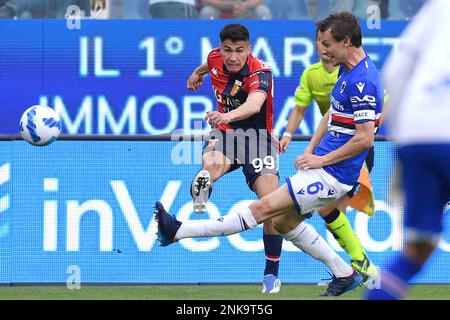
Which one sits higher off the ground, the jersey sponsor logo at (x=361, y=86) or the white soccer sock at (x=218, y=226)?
the jersey sponsor logo at (x=361, y=86)

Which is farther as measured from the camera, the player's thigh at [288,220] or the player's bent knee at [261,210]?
the player's thigh at [288,220]

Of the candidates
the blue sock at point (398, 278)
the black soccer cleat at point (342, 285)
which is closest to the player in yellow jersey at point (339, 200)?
the black soccer cleat at point (342, 285)

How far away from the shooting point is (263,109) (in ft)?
30.2

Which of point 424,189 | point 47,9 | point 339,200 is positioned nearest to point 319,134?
point 339,200

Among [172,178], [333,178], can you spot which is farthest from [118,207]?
[333,178]

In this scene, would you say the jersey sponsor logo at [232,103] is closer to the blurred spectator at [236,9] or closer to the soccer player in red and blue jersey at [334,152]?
the soccer player in red and blue jersey at [334,152]

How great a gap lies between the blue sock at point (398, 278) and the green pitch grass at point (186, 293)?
9.52ft

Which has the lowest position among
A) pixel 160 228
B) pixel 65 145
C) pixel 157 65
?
pixel 160 228

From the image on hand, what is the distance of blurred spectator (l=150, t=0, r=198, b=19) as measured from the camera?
13156 millimetres

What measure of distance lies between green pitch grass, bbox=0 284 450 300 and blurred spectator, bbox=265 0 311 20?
14.8ft

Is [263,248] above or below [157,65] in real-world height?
below

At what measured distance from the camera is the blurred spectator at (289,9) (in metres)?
13.1

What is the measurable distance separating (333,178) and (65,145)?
2.75 meters

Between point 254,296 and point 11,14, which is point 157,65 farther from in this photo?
point 254,296
